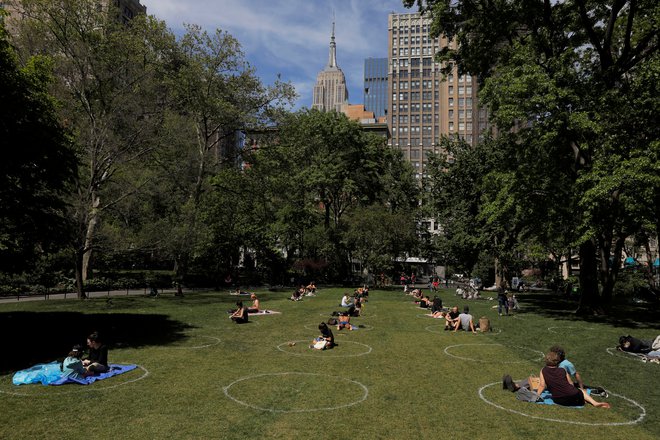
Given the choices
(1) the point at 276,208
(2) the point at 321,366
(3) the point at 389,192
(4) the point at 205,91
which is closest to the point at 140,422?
(2) the point at 321,366

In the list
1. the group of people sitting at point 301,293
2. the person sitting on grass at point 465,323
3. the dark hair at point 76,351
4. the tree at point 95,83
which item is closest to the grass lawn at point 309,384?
the person sitting on grass at point 465,323

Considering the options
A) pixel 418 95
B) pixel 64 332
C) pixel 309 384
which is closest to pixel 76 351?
pixel 309 384

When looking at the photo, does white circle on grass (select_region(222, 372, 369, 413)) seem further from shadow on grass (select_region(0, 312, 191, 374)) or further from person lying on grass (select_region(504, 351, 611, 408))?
shadow on grass (select_region(0, 312, 191, 374))

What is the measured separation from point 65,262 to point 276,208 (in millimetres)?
23881

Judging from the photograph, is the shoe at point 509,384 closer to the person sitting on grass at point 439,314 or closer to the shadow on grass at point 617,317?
the person sitting on grass at point 439,314

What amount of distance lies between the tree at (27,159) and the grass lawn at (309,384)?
3924 millimetres

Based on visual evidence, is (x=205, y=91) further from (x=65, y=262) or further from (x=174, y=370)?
(x=174, y=370)

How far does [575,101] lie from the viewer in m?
24.2

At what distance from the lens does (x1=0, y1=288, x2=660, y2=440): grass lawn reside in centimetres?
922

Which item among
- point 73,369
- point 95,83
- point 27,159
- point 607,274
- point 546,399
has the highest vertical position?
point 95,83

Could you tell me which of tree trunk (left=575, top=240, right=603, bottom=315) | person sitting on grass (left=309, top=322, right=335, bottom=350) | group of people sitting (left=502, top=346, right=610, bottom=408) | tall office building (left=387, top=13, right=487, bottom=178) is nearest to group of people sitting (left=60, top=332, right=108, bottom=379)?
person sitting on grass (left=309, top=322, right=335, bottom=350)

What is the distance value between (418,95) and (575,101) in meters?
132

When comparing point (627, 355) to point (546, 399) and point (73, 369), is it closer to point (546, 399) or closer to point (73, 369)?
point (546, 399)

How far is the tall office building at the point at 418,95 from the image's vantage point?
138m
